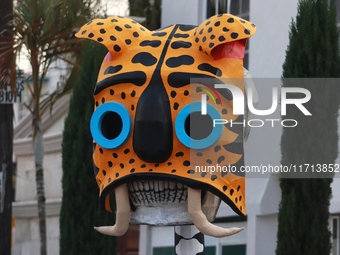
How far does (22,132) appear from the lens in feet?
45.0

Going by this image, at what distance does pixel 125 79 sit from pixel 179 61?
0.38 metres

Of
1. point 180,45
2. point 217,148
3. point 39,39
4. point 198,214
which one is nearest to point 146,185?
point 198,214

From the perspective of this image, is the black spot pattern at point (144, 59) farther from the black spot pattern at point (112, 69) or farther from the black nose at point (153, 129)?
the black nose at point (153, 129)

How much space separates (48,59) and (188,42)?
5687 mm

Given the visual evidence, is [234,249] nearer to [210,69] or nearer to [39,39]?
[39,39]

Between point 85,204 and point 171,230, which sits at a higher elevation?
point 85,204

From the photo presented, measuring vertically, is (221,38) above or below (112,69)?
above

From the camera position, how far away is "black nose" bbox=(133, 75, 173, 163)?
10.9 ft

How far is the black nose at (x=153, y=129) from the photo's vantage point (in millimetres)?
3330

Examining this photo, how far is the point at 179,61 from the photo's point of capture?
3.53 metres

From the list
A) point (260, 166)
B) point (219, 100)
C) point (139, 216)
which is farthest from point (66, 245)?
point (219, 100)

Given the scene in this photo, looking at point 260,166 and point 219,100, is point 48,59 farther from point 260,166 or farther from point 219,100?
point 219,100

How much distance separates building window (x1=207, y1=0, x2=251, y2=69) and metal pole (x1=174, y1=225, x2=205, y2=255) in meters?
5.02

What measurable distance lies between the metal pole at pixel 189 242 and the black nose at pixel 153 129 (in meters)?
0.91
